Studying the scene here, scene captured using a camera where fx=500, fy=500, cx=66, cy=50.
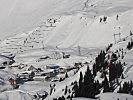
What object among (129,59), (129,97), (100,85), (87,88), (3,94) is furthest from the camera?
(3,94)

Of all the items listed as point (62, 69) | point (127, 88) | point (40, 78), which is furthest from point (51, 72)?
point (127, 88)

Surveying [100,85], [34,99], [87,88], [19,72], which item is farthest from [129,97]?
[19,72]

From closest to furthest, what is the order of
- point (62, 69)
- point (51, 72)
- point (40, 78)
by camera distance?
point (40, 78) < point (51, 72) < point (62, 69)

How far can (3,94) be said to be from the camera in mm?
108125

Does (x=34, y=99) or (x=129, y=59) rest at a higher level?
(x=129, y=59)

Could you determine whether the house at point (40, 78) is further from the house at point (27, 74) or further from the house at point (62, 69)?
the house at point (62, 69)

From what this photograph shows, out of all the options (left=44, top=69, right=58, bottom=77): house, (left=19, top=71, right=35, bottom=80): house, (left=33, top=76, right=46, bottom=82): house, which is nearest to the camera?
(left=33, top=76, right=46, bottom=82): house

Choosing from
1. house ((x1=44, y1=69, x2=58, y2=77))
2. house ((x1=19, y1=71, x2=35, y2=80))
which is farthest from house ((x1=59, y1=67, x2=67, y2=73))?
house ((x1=19, y1=71, x2=35, y2=80))

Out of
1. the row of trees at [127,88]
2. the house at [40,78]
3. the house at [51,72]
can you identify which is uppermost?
the row of trees at [127,88]

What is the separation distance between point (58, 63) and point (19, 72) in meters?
21.3

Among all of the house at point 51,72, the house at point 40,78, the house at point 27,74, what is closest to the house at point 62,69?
the house at point 51,72

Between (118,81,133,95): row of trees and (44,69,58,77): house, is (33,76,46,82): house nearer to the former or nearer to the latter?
(44,69,58,77): house

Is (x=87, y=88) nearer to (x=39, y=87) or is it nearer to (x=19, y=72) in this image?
(x=39, y=87)

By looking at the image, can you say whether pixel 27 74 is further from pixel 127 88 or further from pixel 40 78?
pixel 127 88
